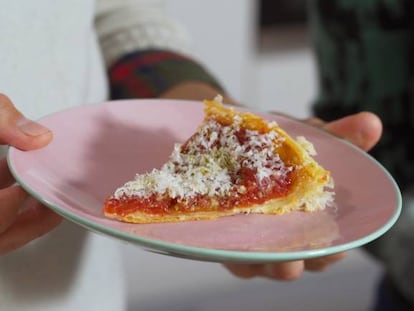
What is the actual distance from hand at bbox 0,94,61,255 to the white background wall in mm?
1065

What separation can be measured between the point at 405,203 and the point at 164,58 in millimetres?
528

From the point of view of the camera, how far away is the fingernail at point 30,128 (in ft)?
1.54

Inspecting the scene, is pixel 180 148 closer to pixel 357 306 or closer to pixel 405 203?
pixel 405 203

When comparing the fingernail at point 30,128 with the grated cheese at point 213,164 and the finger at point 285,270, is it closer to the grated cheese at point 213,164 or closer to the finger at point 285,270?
the grated cheese at point 213,164

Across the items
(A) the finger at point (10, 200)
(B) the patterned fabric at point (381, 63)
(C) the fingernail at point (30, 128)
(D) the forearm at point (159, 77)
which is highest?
(C) the fingernail at point (30, 128)

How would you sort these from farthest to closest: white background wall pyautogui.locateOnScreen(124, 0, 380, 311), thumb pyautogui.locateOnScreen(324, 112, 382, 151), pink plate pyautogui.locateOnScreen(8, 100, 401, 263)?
white background wall pyautogui.locateOnScreen(124, 0, 380, 311) → thumb pyautogui.locateOnScreen(324, 112, 382, 151) → pink plate pyautogui.locateOnScreen(8, 100, 401, 263)

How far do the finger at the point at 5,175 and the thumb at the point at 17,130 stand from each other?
0.02 metres

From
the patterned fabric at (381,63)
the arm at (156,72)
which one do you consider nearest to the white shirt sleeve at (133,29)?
the arm at (156,72)

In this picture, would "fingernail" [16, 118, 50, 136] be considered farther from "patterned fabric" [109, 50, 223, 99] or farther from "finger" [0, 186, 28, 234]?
"patterned fabric" [109, 50, 223, 99]

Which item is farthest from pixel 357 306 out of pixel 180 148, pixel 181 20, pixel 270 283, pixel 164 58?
pixel 180 148

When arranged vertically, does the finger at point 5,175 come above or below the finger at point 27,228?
above

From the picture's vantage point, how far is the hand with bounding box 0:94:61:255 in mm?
457

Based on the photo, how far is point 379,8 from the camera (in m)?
1.17

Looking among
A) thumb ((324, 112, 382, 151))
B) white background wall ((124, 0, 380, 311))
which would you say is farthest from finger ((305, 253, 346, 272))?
white background wall ((124, 0, 380, 311))
